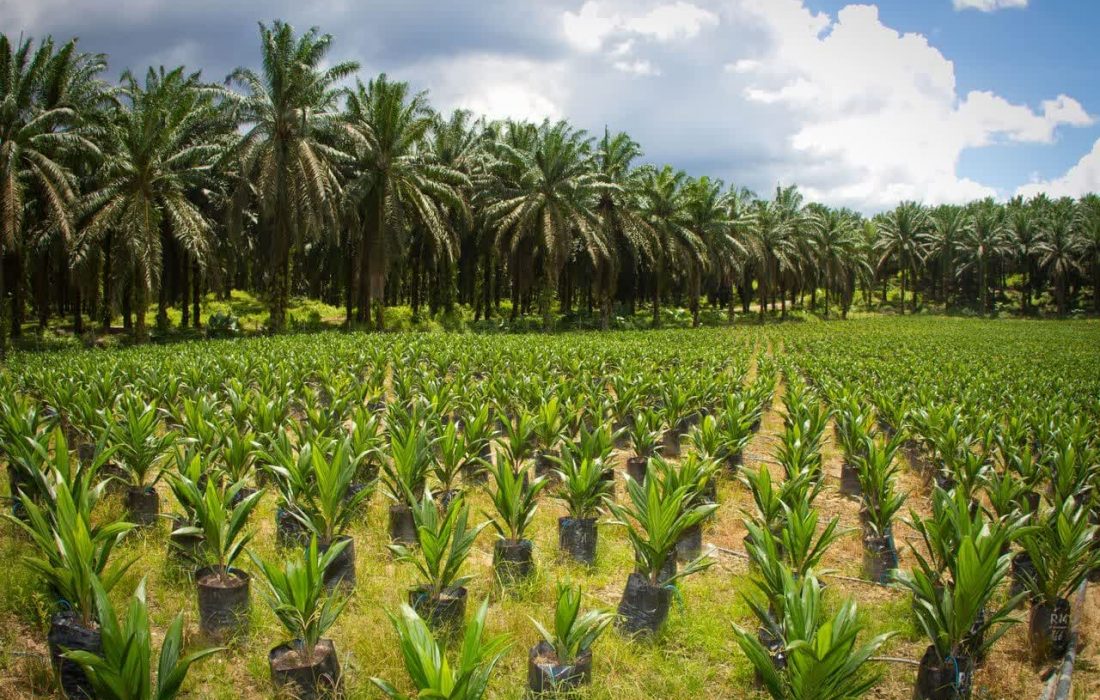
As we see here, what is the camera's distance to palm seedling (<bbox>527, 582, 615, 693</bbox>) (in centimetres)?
332

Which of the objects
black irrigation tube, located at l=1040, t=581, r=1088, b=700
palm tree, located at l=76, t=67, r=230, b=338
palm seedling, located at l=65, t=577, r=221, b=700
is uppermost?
palm tree, located at l=76, t=67, r=230, b=338

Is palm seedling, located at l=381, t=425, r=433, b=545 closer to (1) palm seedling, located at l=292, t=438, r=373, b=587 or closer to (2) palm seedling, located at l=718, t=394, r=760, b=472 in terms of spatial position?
(1) palm seedling, located at l=292, t=438, r=373, b=587

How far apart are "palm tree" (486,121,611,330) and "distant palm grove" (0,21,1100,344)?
Answer: 12 centimetres

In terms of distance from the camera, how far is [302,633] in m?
3.46

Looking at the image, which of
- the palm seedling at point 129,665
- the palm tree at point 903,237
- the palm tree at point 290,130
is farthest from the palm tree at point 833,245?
the palm seedling at point 129,665

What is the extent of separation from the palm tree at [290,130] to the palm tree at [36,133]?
17.8 feet

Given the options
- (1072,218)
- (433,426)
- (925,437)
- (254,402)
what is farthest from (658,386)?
(1072,218)

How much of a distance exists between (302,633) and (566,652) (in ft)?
4.83

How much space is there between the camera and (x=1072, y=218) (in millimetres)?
64562

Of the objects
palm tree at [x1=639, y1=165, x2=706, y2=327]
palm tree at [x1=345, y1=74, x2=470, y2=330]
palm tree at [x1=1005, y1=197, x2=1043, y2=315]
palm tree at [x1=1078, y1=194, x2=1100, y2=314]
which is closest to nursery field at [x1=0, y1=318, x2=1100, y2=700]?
palm tree at [x1=345, y1=74, x2=470, y2=330]

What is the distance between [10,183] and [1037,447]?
92.4ft

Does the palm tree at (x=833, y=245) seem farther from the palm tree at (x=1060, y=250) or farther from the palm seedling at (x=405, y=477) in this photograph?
the palm seedling at (x=405, y=477)

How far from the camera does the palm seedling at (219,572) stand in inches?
158

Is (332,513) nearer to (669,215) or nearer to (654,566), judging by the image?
(654,566)
